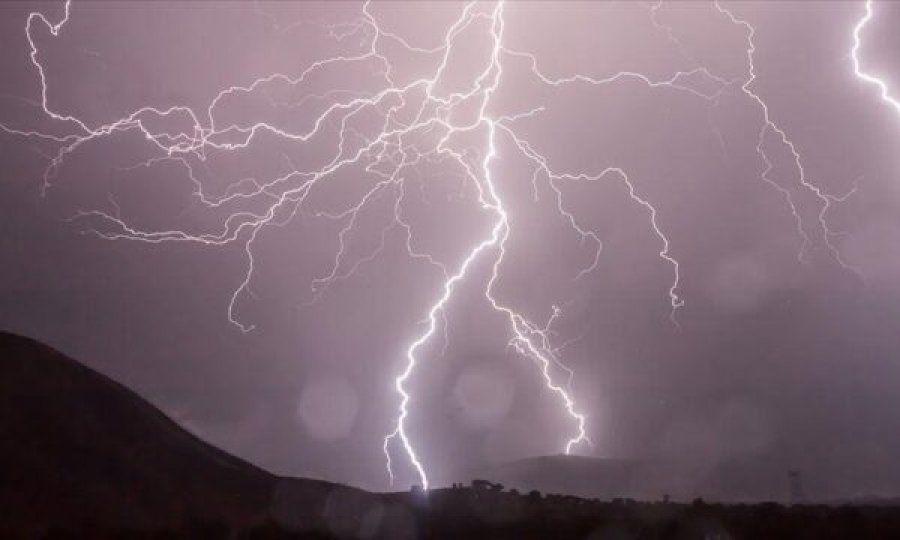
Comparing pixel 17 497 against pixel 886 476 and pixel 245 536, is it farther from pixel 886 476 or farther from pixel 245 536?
pixel 886 476

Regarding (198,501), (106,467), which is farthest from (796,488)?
(106,467)

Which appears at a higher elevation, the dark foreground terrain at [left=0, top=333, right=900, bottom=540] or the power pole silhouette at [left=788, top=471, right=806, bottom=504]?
the power pole silhouette at [left=788, top=471, right=806, bottom=504]

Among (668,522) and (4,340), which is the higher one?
(4,340)

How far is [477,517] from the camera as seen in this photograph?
19.6 meters

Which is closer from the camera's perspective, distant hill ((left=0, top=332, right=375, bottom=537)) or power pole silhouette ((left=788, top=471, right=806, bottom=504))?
distant hill ((left=0, top=332, right=375, bottom=537))

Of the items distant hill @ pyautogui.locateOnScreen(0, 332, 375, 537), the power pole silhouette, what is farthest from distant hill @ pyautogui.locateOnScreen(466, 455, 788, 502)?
distant hill @ pyautogui.locateOnScreen(0, 332, 375, 537)

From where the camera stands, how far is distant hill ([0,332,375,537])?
2509 centimetres

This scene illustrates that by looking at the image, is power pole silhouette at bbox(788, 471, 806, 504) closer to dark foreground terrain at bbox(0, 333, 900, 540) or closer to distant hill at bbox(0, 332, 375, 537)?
distant hill at bbox(0, 332, 375, 537)

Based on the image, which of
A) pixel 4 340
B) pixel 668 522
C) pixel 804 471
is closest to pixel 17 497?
pixel 4 340

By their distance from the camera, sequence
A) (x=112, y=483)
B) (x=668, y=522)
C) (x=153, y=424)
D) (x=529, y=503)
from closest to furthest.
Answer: (x=668, y=522) → (x=529, y=503) → (x=112, y=483) → (x=153, y=424)

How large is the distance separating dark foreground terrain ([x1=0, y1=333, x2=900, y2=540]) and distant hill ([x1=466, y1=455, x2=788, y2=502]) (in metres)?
98.4

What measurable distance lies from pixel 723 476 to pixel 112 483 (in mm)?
139935

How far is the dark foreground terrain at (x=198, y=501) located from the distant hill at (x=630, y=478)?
98.4 metres

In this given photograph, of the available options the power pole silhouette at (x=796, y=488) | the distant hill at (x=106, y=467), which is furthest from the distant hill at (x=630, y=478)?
the distant hill at (x=106, y=467)
